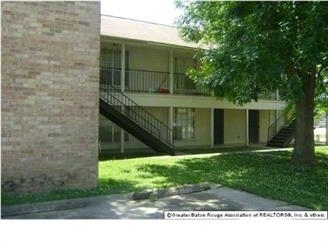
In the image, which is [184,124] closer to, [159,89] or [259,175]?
[159,89]

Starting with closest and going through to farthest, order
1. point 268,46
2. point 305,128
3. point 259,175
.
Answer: point 268,46 < point 259,175 < point 305,128

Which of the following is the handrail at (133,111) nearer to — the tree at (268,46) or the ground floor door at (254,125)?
the tree at (268,46)

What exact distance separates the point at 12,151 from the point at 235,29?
7.55 metres

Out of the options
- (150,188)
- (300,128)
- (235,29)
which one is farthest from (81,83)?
(300,128)

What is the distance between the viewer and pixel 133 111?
67.6 feet

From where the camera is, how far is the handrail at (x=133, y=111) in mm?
19469

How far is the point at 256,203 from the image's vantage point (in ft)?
31.4

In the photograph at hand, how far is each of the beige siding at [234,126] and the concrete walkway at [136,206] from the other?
16136 millimetres

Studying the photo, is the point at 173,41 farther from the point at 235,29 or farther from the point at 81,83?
the point at 81,83

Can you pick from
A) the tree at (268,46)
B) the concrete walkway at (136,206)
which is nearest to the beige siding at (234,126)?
the tree at (268,46)

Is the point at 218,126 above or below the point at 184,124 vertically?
below

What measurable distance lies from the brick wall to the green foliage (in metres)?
4.00

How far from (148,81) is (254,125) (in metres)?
8.91

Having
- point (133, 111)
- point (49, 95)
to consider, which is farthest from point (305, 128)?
point (49, 95)
